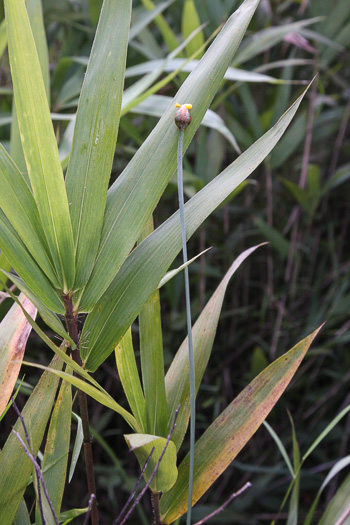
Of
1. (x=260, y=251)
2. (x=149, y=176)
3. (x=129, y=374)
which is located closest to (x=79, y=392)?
(x=129, y=374)

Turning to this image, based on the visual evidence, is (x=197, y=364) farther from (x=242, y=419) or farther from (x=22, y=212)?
(x=22, y=212)

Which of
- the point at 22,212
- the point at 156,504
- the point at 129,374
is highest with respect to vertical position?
the point at 22,212

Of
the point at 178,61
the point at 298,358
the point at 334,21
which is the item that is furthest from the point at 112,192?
the point at 334,21

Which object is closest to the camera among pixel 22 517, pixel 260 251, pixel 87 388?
pixel 87 388

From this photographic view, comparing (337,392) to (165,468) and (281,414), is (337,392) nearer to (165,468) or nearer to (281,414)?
(281,414)

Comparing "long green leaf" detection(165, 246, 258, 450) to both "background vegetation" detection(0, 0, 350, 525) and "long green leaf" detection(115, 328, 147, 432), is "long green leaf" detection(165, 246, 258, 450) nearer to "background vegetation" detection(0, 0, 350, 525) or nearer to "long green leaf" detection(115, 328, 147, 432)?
"long green leaf" detection(115, 328, 147, 432)
